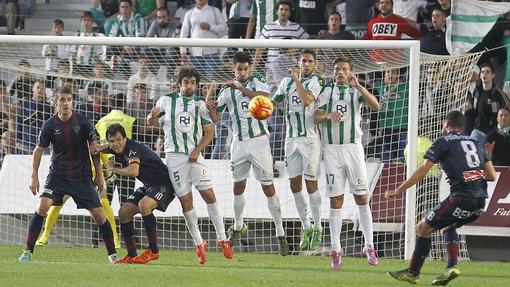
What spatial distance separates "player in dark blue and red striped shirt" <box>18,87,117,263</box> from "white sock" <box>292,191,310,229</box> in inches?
102

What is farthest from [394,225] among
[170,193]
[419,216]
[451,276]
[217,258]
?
[451,276]

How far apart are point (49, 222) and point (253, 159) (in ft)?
9.79

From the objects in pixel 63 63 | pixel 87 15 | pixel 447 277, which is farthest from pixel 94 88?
pixel 447 277

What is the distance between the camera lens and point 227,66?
17719 mm

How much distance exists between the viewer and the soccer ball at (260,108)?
14617 mm

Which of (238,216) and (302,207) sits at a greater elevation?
(302,207)

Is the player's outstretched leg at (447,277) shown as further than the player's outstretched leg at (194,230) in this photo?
No

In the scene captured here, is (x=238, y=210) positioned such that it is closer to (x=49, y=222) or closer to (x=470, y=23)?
(x=49, y=222)

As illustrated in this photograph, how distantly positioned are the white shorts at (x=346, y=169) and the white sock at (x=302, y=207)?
3.70 ft

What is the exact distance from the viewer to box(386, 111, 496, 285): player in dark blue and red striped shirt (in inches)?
479

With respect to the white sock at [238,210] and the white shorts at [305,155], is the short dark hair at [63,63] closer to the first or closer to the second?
the white sock at [238,210]

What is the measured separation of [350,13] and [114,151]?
6435 millimetres

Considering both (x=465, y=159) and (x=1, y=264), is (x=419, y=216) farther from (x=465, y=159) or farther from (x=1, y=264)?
(x=1, y=264)

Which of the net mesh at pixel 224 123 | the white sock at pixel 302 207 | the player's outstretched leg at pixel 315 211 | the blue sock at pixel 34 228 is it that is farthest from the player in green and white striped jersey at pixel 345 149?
the blue sock at pixel 34 228
